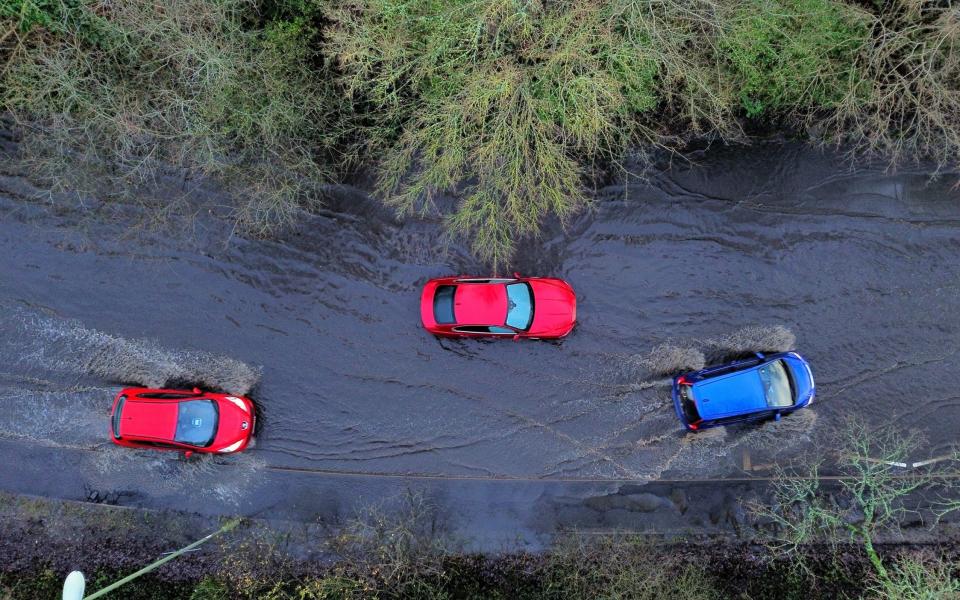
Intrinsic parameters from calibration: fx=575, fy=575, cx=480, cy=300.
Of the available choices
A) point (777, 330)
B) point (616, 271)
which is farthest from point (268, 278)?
point (777, 330)

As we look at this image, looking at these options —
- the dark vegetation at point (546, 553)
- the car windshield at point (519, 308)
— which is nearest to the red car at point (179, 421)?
the dark vegetation at point (546, 553)

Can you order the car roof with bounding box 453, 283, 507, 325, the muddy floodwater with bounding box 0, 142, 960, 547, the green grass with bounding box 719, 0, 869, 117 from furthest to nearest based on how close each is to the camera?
the muddy floodwater with bounding box 0, 142, 960, 547 < the car roof with bounding box 453, 283, 507, 325 < the green grass with bounding box 719, 0, 869, 117

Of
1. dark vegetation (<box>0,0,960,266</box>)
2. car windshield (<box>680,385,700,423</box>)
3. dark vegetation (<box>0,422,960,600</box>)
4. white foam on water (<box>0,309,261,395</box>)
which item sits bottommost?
dark vegetation (<box>0,422,960,600</box>)

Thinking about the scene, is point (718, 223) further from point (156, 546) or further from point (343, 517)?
point (156, 546)

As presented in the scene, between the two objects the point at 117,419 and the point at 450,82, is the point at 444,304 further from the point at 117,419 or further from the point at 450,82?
the point at 117,419

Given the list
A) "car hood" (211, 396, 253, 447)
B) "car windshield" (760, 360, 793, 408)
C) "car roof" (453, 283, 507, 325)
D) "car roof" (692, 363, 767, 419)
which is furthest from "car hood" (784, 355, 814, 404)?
"car hood" (211, 396, 253, 447)

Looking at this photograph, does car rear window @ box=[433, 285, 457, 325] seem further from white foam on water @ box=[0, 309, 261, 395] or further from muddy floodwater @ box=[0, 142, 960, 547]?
white foam on water @ box=[0, 309, 261, 395]

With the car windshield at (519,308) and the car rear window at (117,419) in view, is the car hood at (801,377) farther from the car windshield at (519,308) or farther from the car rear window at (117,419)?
the car rear window at (117,419)
